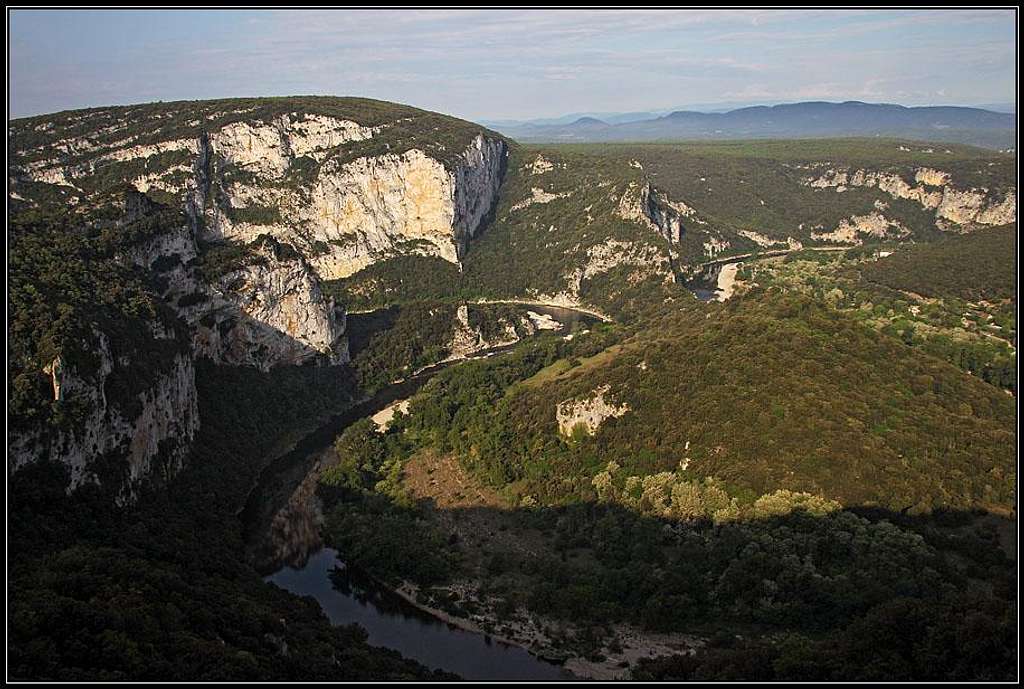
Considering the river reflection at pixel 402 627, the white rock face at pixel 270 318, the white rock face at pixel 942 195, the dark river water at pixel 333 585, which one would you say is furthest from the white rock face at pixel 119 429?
the white rock face at pixel 942 195

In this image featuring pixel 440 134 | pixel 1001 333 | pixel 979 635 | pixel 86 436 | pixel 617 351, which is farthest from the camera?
pixel 440 134

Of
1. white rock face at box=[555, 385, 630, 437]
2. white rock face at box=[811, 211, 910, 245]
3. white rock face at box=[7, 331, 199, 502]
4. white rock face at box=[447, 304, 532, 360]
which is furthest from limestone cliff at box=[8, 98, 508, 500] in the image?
white rock face at box=[811, 211, 910, 245]

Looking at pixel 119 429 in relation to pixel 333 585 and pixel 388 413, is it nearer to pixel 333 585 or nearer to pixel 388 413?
pixel 333 585

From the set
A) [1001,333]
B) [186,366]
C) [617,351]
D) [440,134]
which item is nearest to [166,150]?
[440,134]

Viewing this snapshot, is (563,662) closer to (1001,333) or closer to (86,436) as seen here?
(86,436)

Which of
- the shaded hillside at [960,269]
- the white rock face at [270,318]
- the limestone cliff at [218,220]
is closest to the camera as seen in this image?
the limestone cliff at [218,220]

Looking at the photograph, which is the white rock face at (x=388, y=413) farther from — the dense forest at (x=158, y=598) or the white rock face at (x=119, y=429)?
the white rock face at (x=119, y=429)

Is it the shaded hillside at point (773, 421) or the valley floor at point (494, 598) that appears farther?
the shaded hillside at point (773, 421)
